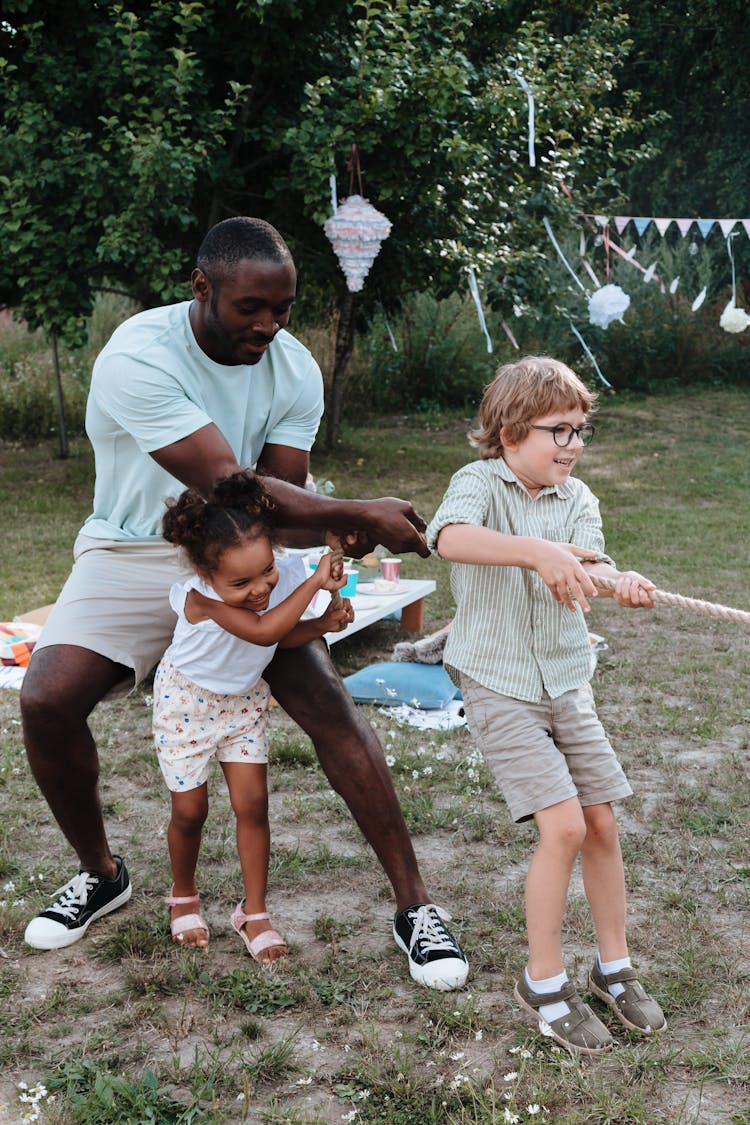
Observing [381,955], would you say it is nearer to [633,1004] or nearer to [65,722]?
[633,1004]

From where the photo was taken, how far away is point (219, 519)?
2617 mm

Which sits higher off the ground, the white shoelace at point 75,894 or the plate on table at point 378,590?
the plate on table at point 378,590

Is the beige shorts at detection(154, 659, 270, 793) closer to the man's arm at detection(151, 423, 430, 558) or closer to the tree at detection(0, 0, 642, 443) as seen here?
the man's arm at detection(151, 423, 430, 558)

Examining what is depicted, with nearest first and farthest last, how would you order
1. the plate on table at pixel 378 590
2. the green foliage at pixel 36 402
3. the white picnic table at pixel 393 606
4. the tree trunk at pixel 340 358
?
1. the white picnic table at pixel 393 606
2. the plate on table at pixel 378 590
3. the tree trunk at pixel 340 358
4. the green foliage at pixel 36 402

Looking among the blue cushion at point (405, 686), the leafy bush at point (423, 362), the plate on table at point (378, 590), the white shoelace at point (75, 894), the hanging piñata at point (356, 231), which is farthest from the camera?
the leafy bush at point (423, 362)

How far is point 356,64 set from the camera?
27.7 ft

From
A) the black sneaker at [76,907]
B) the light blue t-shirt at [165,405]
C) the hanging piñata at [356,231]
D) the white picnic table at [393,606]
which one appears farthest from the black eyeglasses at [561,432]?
the hanging piñata at [356,231]

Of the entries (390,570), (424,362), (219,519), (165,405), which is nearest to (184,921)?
(219,519)

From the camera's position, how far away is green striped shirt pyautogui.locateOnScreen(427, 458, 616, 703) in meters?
2.54

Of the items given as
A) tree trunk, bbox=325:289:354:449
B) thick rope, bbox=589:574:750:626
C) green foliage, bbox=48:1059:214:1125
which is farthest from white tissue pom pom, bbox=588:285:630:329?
green foliage, bbox=48:1059:214:1125

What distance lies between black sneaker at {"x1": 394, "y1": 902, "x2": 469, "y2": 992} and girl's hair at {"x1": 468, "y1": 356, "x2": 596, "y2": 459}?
1.12 m

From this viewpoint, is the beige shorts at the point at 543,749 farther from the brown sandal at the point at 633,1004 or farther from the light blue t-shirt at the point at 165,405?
the light blue t-shirt at the point at 165,405

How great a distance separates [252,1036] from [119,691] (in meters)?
0.90

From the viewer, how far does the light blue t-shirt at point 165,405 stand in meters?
2.77
